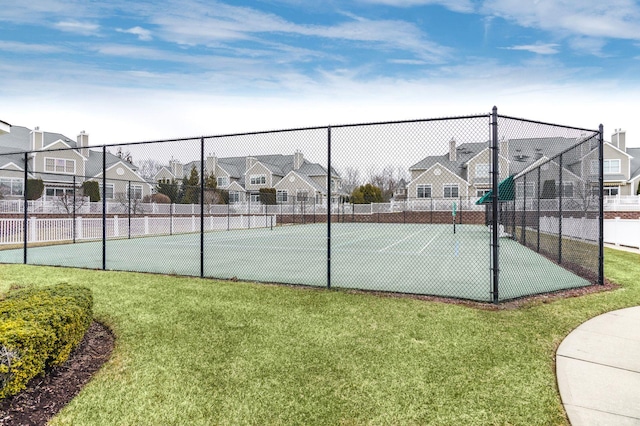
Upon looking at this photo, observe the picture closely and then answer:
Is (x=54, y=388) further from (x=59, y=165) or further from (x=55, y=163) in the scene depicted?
(x=59, y=165)

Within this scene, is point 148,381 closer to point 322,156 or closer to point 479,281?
point 322,156

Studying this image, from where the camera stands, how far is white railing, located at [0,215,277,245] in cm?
1298

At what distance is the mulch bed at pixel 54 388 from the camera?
2.40 m

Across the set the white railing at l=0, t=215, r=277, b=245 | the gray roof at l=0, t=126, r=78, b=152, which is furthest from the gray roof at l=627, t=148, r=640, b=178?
the gray roof at l=0, t=126, r=78, b=152

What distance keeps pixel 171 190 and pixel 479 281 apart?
1813cm

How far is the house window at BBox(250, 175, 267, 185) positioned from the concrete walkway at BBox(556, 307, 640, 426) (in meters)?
39.5

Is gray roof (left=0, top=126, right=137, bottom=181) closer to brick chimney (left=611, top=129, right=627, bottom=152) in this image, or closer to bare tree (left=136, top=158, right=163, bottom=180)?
bare tree (left=136, top=158, right=163, bottom=180)

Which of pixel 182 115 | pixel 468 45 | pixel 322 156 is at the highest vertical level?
pixel 468 45

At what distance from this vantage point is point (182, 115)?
1302 centimetres

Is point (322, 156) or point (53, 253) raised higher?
point (322, 156)

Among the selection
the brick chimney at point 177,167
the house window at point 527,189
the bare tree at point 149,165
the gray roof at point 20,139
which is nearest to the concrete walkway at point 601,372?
the house window at point 527,189

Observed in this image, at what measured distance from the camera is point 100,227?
52.0 feet

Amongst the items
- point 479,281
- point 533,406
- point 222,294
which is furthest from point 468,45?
point 533,406

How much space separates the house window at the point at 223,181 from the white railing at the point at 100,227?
772 inches
